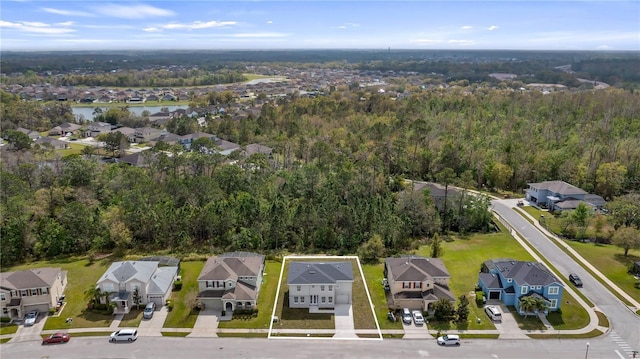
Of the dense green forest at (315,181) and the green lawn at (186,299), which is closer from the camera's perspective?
the green lawn at (186,299)

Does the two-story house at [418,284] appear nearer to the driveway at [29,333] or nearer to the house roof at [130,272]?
the house roof at [130,272]

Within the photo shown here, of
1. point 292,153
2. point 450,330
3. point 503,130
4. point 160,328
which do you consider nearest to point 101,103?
point 292,153

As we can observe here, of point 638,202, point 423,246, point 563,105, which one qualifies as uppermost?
point 563,105

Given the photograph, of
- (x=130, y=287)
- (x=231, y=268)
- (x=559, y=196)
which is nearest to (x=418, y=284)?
(x=231, y=268)

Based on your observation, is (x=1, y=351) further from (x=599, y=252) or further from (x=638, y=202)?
A: (x=638, y=202)

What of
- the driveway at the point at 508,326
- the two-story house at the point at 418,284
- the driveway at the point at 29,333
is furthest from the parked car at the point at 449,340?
the driveway at the point at 29,333

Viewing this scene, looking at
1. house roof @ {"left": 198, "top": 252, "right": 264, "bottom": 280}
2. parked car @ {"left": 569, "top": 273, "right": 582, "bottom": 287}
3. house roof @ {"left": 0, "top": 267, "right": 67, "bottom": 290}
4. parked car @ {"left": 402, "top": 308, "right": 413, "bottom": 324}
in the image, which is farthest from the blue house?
house roof @ {"left": 0, "top": 267, "right": 67, "bottom": 290}

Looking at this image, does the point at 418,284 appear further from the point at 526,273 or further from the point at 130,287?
the point at 130,287
